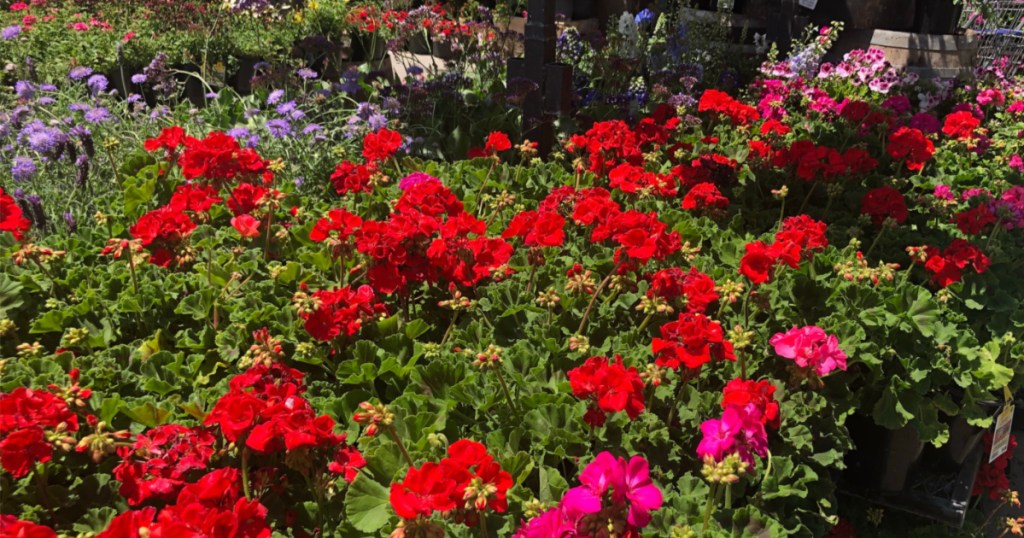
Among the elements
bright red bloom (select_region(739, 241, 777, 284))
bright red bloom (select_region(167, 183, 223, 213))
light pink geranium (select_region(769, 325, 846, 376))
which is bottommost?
light pink geranium (select_region(769, 325, 846, 376))

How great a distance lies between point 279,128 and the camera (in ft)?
10.2

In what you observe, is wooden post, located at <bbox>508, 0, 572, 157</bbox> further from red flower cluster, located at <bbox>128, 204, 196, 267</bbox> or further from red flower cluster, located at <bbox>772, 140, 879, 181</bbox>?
red flower cluster, located at <bbox>128, 204, 196, 267</bbox>

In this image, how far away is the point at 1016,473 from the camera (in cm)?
333

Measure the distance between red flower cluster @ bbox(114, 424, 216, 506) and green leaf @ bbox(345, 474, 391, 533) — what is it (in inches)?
10.1

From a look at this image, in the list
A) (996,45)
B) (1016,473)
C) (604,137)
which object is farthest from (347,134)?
(996,45)

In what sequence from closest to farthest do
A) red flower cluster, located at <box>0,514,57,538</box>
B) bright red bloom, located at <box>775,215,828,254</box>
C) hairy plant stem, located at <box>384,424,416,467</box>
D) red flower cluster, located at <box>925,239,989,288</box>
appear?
red flower cluster, located at <box>0,514,57,538</box>, hairy plant stem, located at <box>384,424,416,467</box>, bright red bloom, located at <box>775,215,828,254</box>, red flower cluster, located at <box>925,239,989,288</box>

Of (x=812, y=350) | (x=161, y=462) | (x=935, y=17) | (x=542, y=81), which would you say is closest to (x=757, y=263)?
(x=812, y=350)

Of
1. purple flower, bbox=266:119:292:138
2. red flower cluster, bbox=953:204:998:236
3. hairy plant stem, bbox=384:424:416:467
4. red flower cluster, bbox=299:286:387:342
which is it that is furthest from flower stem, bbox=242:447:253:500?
red flower cluster, bbox=953:204:998:236

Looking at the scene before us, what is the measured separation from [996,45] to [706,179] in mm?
5765

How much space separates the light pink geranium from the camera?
5.13 ft

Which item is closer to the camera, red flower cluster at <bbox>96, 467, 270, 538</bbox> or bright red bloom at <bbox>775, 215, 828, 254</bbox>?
red flower cluster at <bbox>96, 467, 270, 538</bbox>

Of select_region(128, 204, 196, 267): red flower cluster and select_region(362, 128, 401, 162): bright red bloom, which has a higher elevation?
select_region(362, 128, 401, 162): bright red bloom

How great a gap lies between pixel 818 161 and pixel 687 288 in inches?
52.6

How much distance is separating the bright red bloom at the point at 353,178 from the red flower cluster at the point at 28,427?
118 cm
